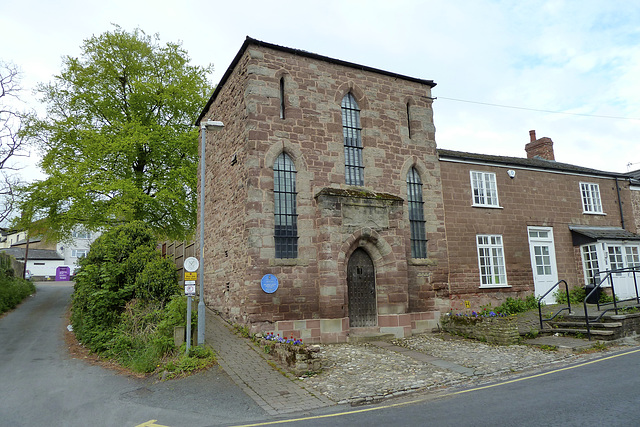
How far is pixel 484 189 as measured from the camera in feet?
56.2

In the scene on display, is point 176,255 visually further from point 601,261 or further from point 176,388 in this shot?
point 601,261

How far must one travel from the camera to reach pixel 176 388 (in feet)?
27.8

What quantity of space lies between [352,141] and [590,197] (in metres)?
12.8

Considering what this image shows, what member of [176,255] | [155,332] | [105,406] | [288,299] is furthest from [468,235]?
[176,255]

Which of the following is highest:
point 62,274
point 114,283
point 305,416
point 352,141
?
point 352,141

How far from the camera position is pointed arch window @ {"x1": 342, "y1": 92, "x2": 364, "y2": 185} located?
46.8 feet

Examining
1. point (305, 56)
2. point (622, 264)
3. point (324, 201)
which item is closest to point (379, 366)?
point (324, 201)

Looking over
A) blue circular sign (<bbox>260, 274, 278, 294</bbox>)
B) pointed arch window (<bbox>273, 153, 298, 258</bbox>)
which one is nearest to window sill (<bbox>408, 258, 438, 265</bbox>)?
pointed arch window (<bbox>273, 153, 298, 258</bbox>)

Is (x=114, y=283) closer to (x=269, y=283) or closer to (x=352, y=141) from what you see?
(x=269, y=283)

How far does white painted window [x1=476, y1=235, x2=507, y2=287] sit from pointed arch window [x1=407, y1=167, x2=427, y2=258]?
9.19 feet

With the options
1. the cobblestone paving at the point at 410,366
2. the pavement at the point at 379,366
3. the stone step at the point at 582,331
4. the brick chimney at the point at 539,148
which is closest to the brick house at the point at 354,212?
the pavement at the point at 379,366

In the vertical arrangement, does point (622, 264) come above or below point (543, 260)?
below

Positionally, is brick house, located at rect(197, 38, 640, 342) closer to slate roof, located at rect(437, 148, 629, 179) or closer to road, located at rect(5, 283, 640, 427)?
slate roof, located at rect(437, 148, 629, 179)

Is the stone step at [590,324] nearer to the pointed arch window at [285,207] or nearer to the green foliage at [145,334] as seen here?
the pointed arch window at [285,207]
